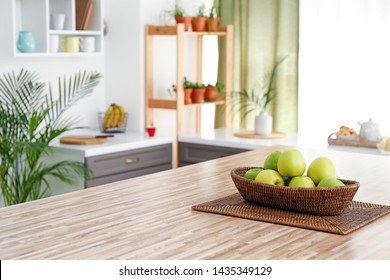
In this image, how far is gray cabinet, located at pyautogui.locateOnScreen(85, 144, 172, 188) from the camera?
480cm

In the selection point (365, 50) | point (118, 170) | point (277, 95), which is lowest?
point (118, 170)

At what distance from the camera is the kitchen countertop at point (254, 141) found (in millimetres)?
4996

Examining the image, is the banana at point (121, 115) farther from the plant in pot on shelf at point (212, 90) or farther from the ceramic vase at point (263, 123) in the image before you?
the ceramic vase at point (263, 123)

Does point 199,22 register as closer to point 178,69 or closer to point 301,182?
point 178,69

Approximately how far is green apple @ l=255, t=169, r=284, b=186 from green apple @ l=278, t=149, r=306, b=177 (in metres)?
0.02

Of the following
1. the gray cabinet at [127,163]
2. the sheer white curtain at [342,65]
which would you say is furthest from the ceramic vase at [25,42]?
the sheer white curtain at [342,65]

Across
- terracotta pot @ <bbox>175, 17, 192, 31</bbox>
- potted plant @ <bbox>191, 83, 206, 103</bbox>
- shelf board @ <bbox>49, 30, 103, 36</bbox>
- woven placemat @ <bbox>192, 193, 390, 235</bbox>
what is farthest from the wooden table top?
terracotta pot @ <bbox>175, 17, 192, 31</bbox>

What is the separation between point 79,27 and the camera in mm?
5203

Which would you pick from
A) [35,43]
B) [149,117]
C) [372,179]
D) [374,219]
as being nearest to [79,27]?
[35,43]

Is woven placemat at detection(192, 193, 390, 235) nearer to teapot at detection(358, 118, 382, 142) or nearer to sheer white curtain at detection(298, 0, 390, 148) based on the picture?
teapot at detection(358, 118, 382, 142)

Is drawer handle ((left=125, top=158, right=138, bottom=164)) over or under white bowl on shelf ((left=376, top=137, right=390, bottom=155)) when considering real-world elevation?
under

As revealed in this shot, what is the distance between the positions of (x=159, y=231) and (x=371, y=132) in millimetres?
3037
